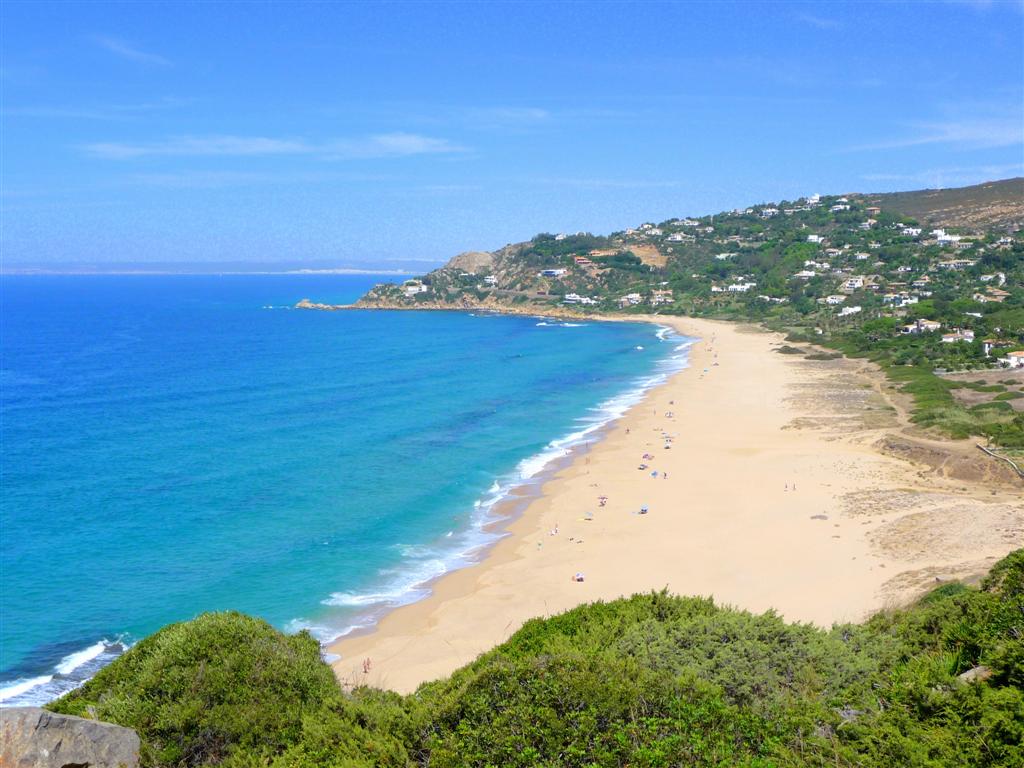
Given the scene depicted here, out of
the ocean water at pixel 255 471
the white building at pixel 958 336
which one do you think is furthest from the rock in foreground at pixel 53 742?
the white building at pixel 958 336

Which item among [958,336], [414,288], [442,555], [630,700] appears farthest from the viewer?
[414,288]

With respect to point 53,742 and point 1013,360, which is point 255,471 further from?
point 1013,360

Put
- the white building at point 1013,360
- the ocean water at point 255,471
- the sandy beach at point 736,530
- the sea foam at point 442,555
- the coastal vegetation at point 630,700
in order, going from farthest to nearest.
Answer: the white building at point 1013,360 < the ocean water at point 255,471 < the sea foam at point 442,555 < the sandy beach at point 736,530 < the coastal vegetation at point 630,700

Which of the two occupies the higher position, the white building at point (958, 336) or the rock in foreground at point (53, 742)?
the rock in foreground at point (53, 742)

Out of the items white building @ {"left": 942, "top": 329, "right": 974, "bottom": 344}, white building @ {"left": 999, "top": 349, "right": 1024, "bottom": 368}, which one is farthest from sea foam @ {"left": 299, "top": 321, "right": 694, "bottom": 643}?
white building @ {"left": 942, "top": 329, "right": 974, "bottom": 344}

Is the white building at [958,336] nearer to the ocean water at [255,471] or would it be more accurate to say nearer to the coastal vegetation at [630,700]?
the ocean water at [255,471]

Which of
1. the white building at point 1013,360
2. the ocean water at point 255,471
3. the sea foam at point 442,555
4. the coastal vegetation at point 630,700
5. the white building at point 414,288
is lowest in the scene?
the sea foam at point 442,555

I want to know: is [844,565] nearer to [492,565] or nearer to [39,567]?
[492,565]

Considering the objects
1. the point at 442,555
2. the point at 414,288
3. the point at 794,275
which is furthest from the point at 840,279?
the point at 442,555
